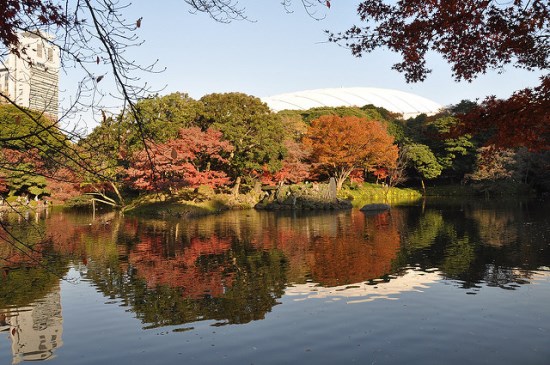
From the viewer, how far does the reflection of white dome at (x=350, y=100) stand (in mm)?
83375

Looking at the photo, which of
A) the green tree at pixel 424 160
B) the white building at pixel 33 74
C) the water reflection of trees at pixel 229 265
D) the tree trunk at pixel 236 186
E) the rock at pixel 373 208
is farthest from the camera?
the green tree at pixel 424 160

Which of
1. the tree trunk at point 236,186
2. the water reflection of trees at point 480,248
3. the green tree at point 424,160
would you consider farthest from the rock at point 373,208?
the green tree at point 424,160

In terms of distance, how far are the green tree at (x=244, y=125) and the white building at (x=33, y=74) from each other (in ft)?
89.2

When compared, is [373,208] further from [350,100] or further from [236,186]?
[350,100]

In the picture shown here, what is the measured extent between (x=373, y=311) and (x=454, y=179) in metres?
47.0

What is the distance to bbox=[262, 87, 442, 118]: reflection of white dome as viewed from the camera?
83375 millimetres

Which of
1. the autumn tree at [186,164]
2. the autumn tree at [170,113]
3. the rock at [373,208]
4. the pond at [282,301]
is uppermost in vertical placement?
the autumn tree at [170,113]

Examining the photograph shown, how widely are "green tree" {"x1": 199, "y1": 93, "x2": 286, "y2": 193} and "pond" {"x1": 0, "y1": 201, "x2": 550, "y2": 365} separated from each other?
17.2 metres

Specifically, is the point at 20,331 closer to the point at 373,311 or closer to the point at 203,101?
the point at 373,311

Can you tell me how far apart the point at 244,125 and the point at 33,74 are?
28699 mm

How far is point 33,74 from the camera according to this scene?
4.90m

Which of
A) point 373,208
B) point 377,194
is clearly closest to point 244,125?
point 373,208

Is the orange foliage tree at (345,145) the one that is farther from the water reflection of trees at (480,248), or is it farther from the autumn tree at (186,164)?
the water reflection of trees at (480,248)


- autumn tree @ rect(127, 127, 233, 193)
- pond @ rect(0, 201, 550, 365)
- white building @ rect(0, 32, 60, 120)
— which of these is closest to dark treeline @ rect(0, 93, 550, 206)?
autumn tree @ rect(127, 127, 233, 193)
